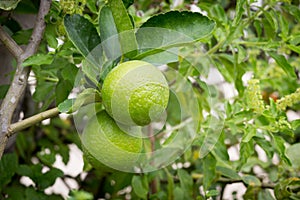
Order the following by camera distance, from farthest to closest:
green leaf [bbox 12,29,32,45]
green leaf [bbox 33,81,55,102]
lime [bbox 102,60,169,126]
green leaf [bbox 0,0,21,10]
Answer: green leaf [bbox 33,81,55,102] → green leaf [bbox 12,29,32,45] → green leaf [bbox 0,0,21,10] → lime [bbox 102,60,169,126]

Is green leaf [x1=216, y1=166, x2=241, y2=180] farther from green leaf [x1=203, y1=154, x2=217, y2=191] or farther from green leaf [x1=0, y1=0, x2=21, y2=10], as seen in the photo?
green leaf [x1=0, y1=0, x2=21, y2=10]

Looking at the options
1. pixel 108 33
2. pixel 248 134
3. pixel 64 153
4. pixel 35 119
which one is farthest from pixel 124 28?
pixel 64 153

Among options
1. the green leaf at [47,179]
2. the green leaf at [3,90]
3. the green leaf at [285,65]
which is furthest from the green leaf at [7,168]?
the green leaf at [285,65]

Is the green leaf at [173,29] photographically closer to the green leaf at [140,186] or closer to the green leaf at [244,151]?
the green leaf at [244,151]

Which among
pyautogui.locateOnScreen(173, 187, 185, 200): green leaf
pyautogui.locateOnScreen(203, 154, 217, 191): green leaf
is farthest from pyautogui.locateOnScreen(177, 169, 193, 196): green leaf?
pyautogui.locateOnScreen(203, 154, 217, 191): green leaf

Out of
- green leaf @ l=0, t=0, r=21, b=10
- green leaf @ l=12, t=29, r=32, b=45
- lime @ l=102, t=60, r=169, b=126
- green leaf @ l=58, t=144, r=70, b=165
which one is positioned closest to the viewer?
lime @ l=102, t=60, r=169, b=126

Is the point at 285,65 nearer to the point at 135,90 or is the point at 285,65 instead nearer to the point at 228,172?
the point at 228,172

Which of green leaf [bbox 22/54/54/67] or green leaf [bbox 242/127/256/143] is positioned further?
green leaf [bbox 242/127/256/143]
